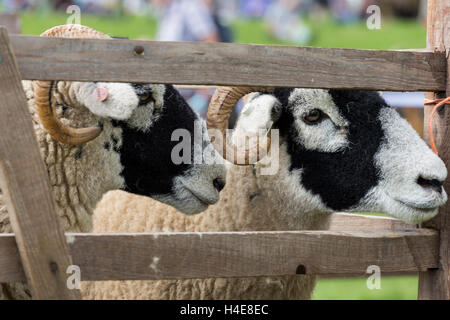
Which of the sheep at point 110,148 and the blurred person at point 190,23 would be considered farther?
the blurred person at point 190,23

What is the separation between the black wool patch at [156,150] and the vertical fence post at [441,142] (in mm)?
1003

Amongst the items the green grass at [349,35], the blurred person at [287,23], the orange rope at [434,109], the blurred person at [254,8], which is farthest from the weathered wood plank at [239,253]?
the blurred person at [254,8]

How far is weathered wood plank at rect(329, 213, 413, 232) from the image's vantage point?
3.25m

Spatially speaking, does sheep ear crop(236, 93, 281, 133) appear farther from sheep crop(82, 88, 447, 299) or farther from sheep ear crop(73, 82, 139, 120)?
sheep ear crop(73, 82, 139, 120)

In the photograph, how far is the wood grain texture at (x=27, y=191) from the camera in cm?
206

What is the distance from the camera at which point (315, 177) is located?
325 cm

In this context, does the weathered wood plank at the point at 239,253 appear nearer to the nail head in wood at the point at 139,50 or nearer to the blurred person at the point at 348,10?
the nail head in wood at the point at 139,50

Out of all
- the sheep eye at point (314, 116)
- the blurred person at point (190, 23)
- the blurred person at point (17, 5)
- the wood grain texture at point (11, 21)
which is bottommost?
the sheep eye at point (314, 116)

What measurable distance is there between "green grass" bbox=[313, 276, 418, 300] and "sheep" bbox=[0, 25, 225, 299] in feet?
10.9

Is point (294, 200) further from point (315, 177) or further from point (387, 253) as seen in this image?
point (387, 253)

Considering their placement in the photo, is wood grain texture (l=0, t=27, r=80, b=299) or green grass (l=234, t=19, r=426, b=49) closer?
wood grain texture (l=0, t=27, r=80, b=299)

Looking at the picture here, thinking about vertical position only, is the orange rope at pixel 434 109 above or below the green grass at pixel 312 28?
below

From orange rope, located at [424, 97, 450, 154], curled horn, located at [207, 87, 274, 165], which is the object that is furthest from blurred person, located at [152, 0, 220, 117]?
orange rope, located at [424, 97, 450, 154]

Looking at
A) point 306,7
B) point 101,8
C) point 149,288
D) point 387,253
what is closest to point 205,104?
point 149,288
